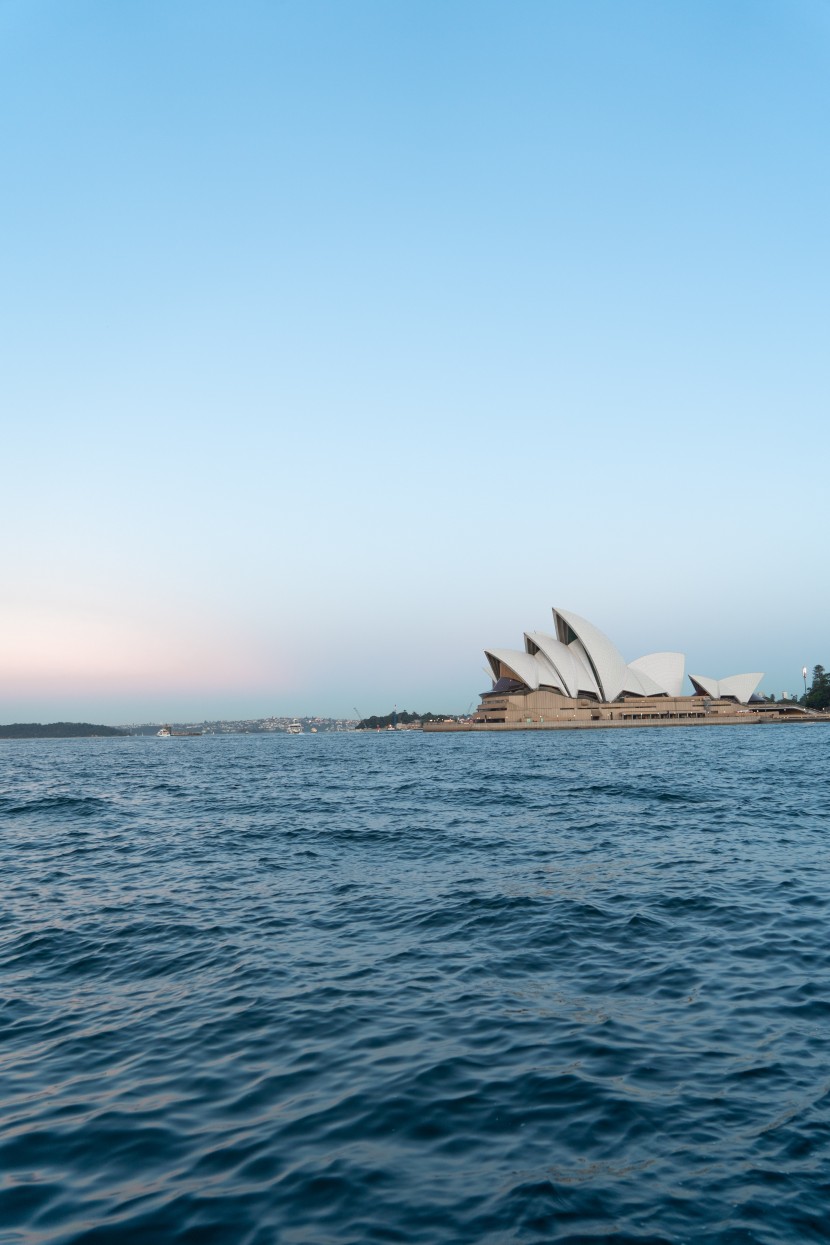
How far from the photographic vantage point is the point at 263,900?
46.5ft

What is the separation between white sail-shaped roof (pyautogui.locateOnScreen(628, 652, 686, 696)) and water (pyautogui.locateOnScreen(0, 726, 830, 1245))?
13168cm

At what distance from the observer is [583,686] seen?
13475 cm

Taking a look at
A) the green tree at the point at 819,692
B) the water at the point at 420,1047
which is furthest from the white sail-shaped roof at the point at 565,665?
the water at the point at 420,1047

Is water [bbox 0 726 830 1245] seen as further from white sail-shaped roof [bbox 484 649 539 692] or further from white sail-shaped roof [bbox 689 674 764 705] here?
white sail-shaped roof [bbox 689 674 764 705]

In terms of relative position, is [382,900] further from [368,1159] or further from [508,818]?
[508,818]

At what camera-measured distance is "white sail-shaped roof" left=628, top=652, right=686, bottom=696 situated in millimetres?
145125

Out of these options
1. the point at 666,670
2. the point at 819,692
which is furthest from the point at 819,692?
the point at 666,670

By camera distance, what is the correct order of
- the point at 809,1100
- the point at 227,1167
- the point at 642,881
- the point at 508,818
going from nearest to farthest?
1. the point at 227,1167
2. the point at 809,1100
3. the point at 642,881
4. the point at 508,818

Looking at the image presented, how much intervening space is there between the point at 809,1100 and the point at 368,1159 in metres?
3.66

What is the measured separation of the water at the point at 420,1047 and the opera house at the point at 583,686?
115 meters

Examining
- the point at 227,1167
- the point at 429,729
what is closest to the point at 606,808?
the point at 227,1167

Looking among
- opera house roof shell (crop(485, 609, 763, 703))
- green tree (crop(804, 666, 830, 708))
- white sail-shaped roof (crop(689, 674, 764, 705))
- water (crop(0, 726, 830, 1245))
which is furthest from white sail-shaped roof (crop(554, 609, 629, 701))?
water (crop(0, 726, 830, 1245))

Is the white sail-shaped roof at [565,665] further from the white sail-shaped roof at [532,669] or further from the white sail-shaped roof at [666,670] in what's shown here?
the white sail-shaped roof at [666,670]

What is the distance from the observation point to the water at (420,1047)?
511cm
